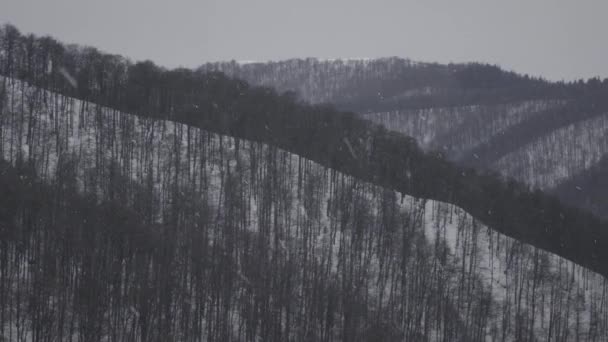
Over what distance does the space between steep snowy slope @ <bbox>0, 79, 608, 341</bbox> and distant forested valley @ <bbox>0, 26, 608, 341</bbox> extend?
30 cm

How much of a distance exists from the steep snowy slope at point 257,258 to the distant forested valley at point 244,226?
30 cm

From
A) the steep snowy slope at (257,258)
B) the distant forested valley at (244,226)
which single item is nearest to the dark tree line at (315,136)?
the distant forested valley at (244,226)

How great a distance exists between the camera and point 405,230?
312 feet

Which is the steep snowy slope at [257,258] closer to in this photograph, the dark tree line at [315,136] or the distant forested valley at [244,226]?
the distant forested valley at [244,226]

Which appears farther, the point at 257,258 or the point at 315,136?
the point at 315,136

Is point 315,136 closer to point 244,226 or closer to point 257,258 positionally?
point 244,226

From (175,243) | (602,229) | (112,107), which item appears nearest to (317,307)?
(175,243)

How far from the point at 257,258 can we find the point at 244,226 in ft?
27.3

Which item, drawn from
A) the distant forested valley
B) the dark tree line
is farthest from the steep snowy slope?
the dark tree line

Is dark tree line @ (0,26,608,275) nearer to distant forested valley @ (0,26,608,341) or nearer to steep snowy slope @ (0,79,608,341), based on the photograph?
distant forested valley @ (0,26,608,341)

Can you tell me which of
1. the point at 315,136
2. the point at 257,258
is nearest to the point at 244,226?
the point at 257,258

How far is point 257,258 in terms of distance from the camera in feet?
267

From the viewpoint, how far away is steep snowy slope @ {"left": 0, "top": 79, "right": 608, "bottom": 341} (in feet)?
210

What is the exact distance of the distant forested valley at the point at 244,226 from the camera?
6481cm
